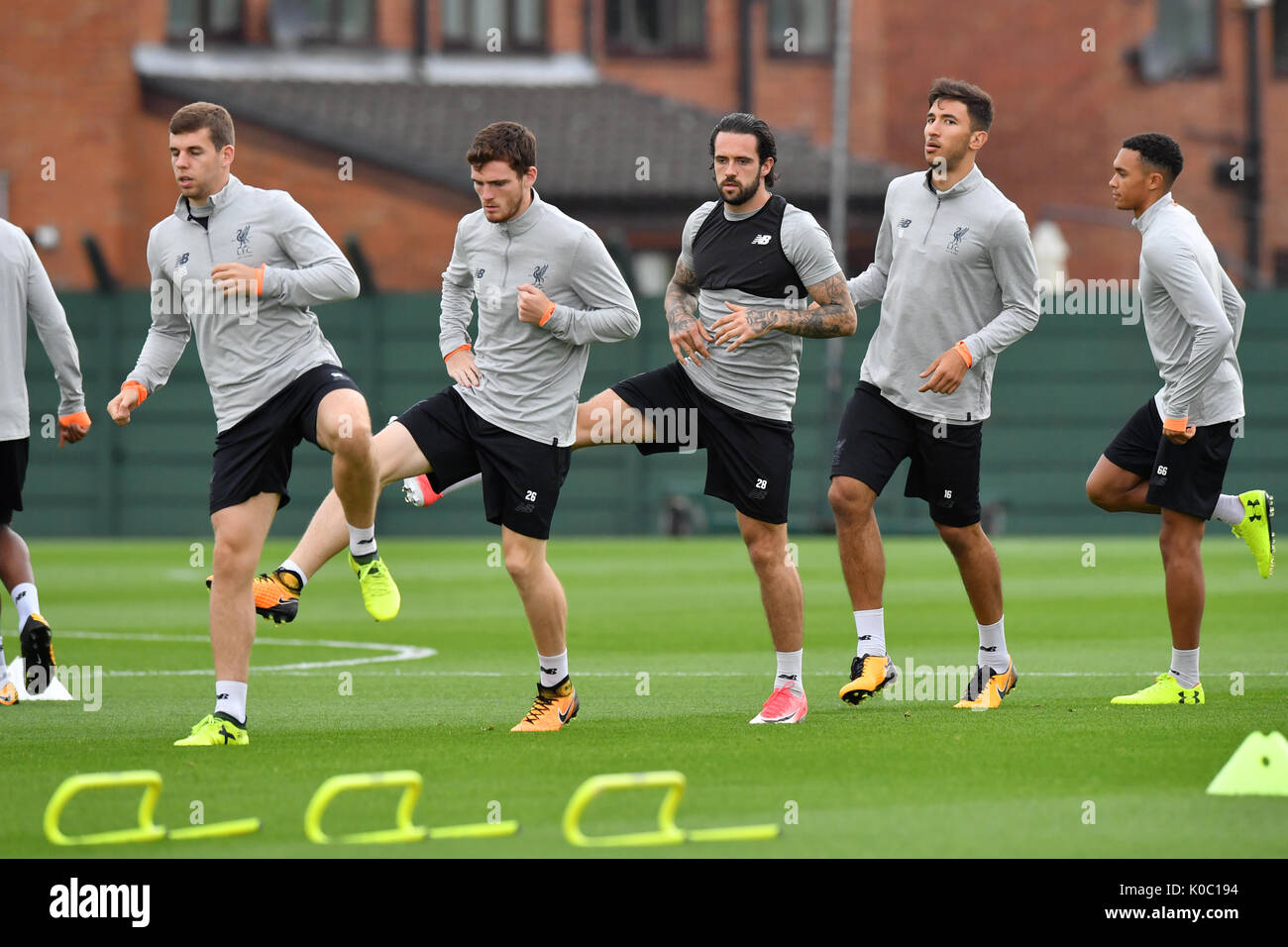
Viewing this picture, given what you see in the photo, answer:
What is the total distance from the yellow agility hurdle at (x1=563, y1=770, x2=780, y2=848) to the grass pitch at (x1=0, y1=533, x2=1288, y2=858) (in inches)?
2.6

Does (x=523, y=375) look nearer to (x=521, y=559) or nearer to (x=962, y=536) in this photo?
(x=521, y=559)

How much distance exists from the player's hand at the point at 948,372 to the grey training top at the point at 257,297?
2422 mm

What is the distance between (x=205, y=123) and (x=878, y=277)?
3094 millimetres

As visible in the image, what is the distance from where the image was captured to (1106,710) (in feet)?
29.9

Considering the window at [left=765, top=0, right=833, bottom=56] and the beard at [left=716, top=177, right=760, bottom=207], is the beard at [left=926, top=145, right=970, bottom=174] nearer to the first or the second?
the beard at [left=716, top=177, right=760, bottom=207]

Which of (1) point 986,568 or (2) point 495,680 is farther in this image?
(2) point 495,680

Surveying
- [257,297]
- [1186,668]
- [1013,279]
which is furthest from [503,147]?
[1186,668]

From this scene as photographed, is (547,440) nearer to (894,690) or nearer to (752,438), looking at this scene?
(752,438)

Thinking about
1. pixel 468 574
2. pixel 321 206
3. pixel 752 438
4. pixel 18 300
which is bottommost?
pixel 468 574

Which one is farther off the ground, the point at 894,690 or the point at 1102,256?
the point at 1102,256

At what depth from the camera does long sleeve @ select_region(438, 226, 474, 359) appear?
9.09m

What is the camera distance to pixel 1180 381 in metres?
9.34
